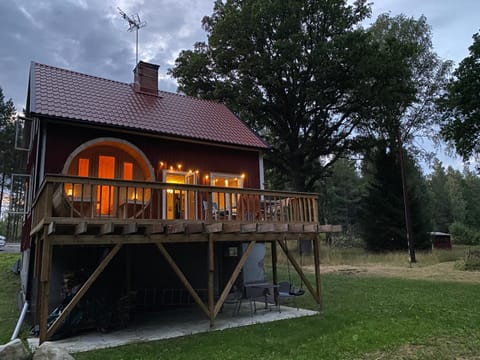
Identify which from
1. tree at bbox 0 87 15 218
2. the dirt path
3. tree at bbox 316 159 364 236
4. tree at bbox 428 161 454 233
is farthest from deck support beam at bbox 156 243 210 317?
tree at bbox 428 161 454 233

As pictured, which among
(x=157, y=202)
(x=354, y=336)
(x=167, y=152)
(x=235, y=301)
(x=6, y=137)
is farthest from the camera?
(x=6, y=137)

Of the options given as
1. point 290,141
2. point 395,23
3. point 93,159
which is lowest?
point 93,159

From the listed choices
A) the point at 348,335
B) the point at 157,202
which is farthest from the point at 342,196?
the point at 348,335

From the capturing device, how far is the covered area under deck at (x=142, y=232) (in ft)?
18.8

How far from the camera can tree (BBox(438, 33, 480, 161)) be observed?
17.7 metres

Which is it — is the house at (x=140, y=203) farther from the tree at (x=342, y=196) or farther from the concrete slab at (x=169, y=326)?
the tree at (x=342, y=196)

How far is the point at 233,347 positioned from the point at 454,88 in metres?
18.6

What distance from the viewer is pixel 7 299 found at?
10367 mm

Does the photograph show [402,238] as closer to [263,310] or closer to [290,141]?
[290,141]

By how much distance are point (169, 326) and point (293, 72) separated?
16.4m

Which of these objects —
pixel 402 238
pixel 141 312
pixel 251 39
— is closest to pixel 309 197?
pixel 141 312

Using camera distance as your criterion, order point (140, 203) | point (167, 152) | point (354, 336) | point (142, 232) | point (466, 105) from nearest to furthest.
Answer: point (354, 336)
point (142, 232)
point (140, 203)
point (167, 152)
point (466, 105)

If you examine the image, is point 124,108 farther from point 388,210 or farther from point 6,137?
point 6,137

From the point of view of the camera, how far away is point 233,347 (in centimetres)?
555
